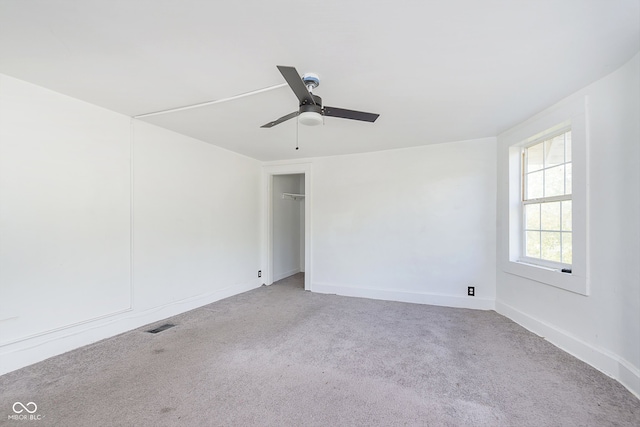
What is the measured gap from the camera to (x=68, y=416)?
1.69m

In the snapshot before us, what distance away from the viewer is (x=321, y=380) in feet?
6.84

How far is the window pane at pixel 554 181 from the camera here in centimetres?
278

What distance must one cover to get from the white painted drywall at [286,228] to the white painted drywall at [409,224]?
3.42 feet

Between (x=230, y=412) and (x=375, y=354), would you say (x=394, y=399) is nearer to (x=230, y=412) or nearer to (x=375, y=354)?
(x=375, y=354)

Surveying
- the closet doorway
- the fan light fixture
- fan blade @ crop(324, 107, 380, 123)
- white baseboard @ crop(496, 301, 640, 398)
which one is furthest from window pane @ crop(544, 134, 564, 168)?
the closet doorway

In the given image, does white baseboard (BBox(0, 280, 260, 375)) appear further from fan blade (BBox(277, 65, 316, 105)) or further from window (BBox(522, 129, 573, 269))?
window (BBox(522, 129, 573, 269))

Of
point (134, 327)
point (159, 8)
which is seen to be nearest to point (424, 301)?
point (134, 327)

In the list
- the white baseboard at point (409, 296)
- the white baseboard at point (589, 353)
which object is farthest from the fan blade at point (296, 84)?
the white baseboard at point (409, 296)

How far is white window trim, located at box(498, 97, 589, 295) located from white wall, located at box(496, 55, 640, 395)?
5cm

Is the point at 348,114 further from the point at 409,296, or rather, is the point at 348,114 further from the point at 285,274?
the point at 285,274

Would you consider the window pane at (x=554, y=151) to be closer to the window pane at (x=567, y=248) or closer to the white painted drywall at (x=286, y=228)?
the window pane at (x=567, y=248)

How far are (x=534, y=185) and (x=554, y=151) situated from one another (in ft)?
1.43

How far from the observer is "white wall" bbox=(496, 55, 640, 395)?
195 centimetres

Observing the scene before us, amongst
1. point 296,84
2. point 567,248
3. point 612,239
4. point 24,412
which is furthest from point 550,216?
point 24,412
